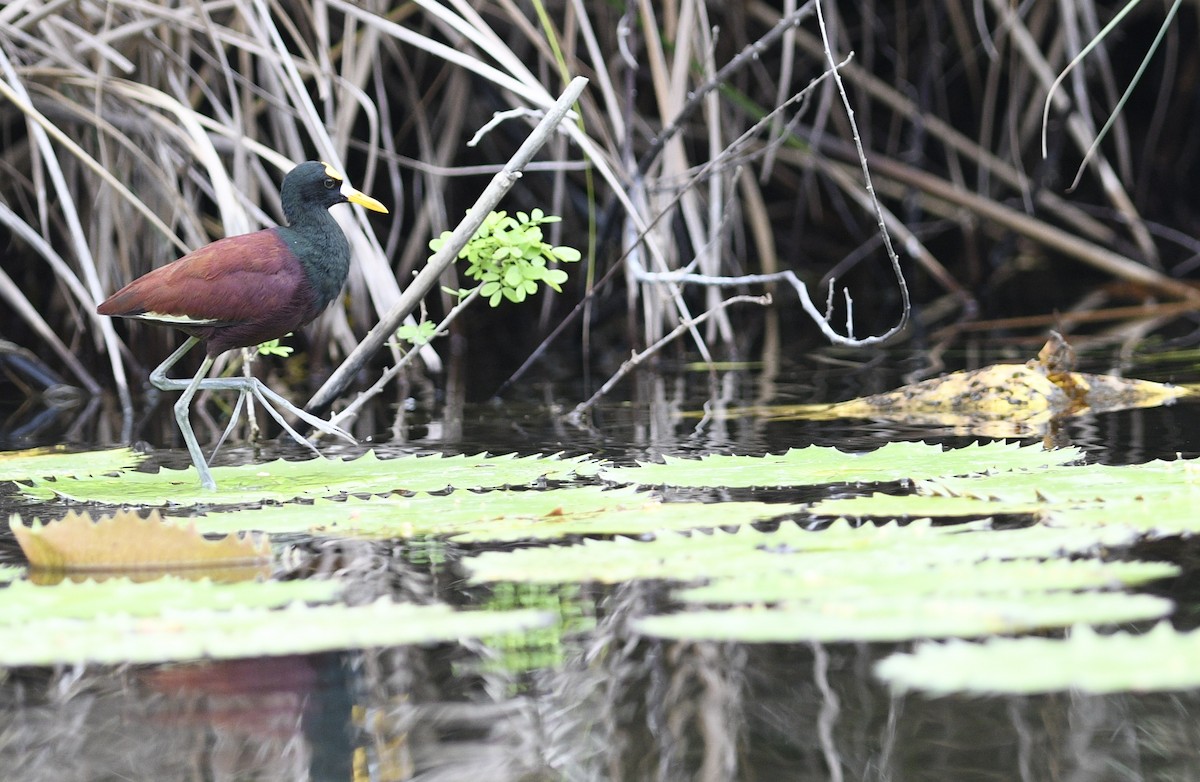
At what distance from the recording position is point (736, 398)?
4.40 metres

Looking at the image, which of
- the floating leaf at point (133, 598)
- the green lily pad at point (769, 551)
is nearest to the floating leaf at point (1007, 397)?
the green lily pad at point (769, 551)

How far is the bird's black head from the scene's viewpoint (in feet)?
Result: 11.1

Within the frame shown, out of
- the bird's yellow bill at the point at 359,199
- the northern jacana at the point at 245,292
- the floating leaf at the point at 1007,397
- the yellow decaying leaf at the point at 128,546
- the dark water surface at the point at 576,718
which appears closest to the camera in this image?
the dark water surface at the point at 576,718

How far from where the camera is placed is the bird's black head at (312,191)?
3.37 m

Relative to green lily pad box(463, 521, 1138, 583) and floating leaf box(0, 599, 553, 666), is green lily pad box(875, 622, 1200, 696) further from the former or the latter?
floating leaf box(0, 599, 553, 666)

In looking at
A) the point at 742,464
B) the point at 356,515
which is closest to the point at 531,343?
the point at 742,464

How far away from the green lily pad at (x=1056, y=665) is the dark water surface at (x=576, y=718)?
38 mm

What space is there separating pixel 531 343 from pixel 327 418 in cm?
226

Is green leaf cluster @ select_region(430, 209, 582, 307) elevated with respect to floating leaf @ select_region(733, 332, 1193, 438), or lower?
elevated

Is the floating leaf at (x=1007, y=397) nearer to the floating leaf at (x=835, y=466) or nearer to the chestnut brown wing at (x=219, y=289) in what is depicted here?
the floating leaf at (x=835, y=466)

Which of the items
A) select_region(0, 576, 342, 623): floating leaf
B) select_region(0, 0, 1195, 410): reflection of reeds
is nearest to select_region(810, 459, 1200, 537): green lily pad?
select_region(0, 576, 342, 623): floating leaf

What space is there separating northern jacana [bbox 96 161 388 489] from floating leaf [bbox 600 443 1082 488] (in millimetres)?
669

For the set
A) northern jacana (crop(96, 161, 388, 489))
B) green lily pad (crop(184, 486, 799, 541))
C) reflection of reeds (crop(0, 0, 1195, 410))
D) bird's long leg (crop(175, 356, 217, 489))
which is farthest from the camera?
reflection of reeds (crop(0, 0, 1195, 410))

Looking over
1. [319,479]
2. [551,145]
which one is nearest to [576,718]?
[319,479]
